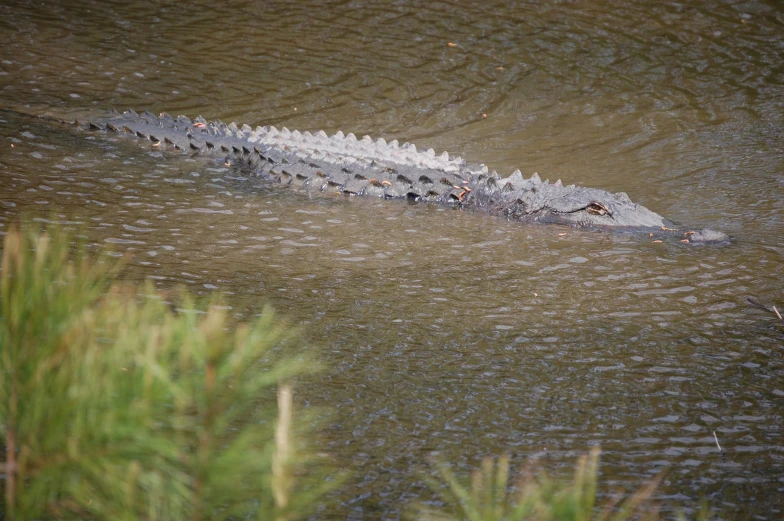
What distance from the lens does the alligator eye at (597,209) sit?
588cm

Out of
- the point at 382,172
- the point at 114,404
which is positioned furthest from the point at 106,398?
the point at 382,172

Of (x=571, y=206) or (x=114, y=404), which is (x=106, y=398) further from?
(x=571, y=206)

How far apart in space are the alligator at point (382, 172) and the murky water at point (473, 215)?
207 mm

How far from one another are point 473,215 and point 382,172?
0.94m

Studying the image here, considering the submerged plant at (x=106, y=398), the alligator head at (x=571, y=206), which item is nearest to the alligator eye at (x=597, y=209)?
the alligator head at (x=571, y=206)

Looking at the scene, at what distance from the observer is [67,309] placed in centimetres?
146

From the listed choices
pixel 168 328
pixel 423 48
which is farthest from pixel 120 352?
pixel 423 48

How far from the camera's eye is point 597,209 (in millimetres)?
5914

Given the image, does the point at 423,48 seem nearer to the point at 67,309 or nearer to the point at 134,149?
the point at 134,149

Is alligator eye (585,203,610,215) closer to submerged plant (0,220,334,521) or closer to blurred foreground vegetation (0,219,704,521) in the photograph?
blurred foreground vegetation (0,219,704,521)

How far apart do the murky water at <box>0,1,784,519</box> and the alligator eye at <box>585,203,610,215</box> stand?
243 millimetres

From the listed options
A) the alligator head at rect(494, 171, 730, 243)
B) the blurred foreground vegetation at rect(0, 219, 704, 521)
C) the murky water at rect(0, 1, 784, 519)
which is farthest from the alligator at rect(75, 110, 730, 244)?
the blurred foreground vegetation at rect(0, 219, 704, 521)

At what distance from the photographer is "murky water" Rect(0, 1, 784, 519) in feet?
10.6

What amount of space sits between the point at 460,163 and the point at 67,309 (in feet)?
18.3
